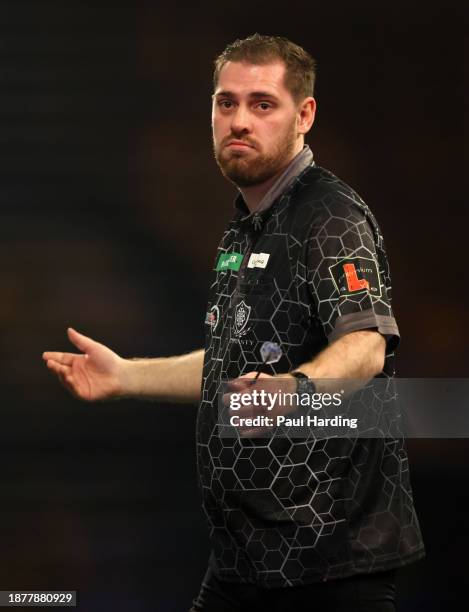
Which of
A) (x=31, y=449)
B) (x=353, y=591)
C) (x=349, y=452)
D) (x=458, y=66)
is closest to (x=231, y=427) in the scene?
(x=349, y=452)

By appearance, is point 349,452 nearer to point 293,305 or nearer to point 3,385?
point 293,305

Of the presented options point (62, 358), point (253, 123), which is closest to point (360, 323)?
point (253, 123)

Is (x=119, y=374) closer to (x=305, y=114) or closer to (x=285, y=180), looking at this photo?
(x=285, y=180)

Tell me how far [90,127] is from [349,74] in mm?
801

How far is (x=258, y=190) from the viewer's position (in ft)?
7.29

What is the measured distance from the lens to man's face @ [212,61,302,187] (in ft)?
7.16

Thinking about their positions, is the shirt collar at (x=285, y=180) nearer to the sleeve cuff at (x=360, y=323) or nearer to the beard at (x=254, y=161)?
the beard at (x=254, y=161)

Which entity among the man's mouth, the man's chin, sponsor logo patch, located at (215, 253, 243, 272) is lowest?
sponsor logo patch, located at (215, 253, 243, 272)

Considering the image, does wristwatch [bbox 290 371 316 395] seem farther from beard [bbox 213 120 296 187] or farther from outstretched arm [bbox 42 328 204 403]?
outstretched arm [bbox 42 328 204 403]

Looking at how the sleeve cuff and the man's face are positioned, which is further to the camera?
the man's face

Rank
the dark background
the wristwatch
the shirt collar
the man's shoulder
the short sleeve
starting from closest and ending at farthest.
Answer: the wristwatch < the short sleeve < the man's shoulder < the shirt collar < the dark background

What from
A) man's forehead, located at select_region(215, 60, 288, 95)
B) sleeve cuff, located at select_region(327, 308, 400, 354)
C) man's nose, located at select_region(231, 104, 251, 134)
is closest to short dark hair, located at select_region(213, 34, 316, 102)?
man's forehead, located at select_region(215, 60, 288, 95)

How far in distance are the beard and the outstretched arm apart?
0.47 m

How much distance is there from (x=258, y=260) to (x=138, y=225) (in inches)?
47.1
